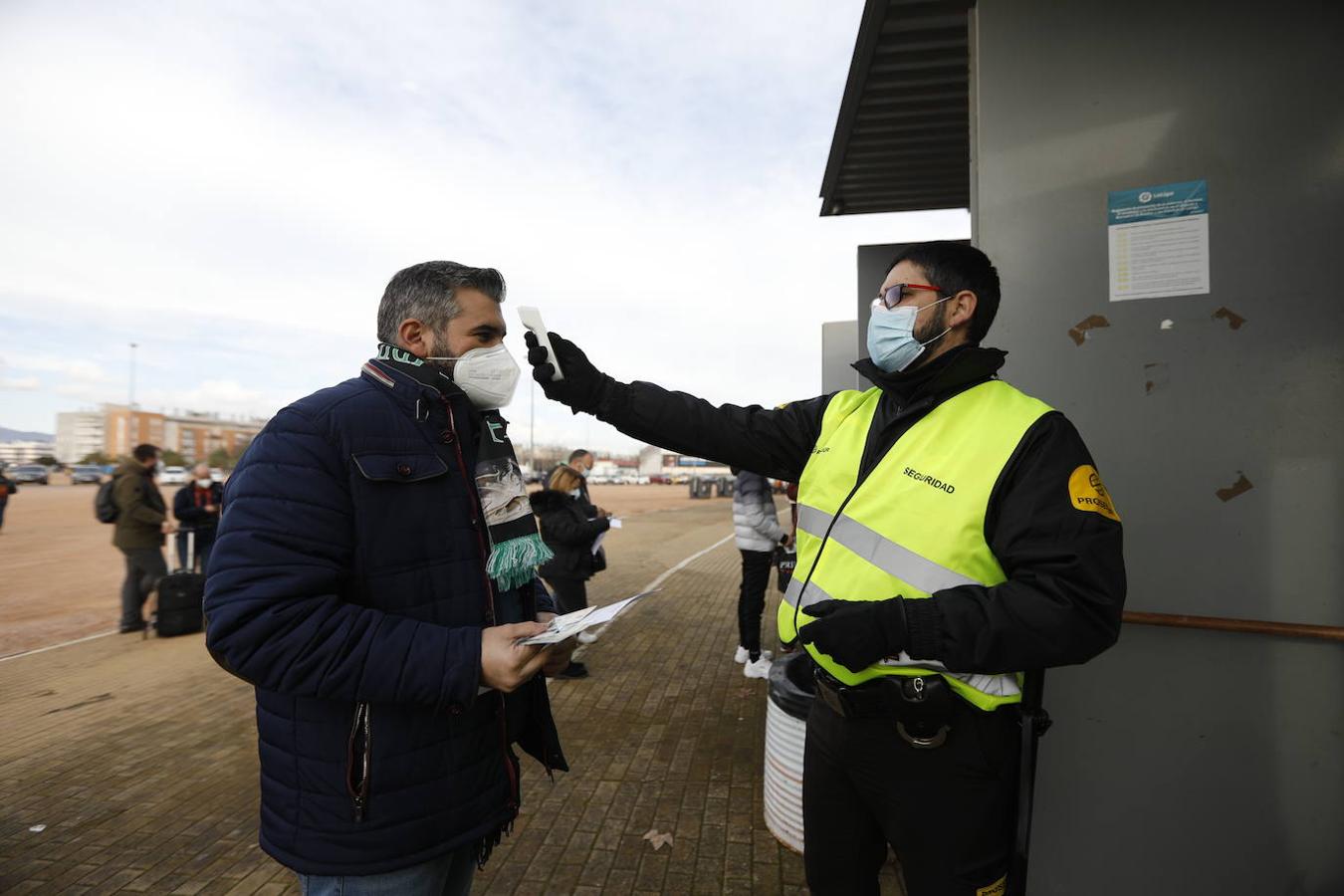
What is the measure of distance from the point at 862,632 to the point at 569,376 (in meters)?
1.15

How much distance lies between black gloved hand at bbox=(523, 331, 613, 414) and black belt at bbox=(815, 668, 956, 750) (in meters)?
1.15

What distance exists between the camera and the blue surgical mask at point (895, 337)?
6.48ft

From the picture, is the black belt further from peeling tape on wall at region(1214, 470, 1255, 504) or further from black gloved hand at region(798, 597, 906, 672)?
peeling tape on wall at region(1214, 470, 1255, 504)

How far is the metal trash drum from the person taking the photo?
3174 millimetres

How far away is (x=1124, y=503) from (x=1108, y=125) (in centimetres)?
133

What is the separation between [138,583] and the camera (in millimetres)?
7840

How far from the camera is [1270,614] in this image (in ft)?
7.30

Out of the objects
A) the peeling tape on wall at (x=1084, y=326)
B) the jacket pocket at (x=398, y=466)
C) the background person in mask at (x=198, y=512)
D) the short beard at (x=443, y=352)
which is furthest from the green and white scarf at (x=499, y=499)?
the background person in mask at (x=198, y=512)

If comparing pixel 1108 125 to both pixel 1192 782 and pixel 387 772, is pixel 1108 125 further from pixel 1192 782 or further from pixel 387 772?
pixel 387 772

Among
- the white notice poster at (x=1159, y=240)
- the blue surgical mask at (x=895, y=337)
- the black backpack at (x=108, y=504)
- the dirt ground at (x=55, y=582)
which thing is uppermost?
the white notice poster at (x=1159, y=240)

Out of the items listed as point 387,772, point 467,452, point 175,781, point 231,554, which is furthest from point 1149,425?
point 175,781

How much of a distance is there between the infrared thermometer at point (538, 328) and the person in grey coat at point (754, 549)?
4.09m

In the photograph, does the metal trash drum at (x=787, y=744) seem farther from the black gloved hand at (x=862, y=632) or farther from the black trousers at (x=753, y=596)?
the black trousers at (x=753, y=596)

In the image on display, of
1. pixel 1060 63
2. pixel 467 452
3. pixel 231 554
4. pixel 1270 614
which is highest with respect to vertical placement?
pixel 1060 63
